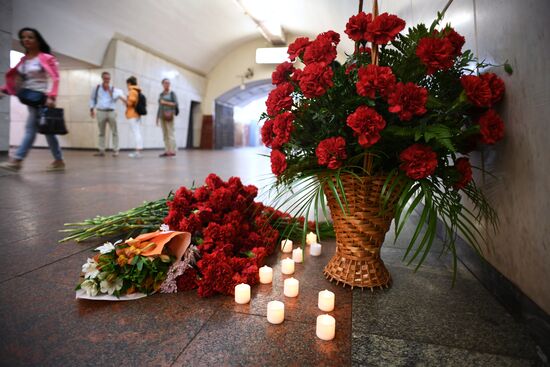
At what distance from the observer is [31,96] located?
4.11 meters

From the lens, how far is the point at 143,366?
0.83 meters

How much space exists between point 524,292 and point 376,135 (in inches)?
26.1

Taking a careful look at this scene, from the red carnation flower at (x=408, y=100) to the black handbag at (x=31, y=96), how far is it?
4595 millimetres

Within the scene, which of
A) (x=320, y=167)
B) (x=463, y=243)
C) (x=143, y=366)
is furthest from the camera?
(x=463, y=243)

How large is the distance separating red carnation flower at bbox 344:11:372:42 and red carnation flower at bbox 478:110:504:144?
0.47 m

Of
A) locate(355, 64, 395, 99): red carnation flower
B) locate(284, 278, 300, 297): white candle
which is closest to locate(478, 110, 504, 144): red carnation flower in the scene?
locate(355, 64, 395, 99): red carnation flower

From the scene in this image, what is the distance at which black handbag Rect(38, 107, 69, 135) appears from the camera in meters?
4.28

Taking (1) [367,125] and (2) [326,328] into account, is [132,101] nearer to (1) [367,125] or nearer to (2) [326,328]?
(1) [367,125]

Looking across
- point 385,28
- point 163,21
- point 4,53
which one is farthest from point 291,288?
point 163,21

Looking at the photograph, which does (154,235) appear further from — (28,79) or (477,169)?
(28,79)

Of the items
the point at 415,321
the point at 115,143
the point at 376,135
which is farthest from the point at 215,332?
the point at 115,143

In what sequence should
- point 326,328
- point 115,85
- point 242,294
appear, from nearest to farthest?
1. point 326,328
2. point 242,294
3. point 115,85

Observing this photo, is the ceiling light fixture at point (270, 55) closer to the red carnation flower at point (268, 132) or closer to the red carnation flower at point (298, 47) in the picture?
the red carnation flower at point (298, 47)

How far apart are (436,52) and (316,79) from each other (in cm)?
→ 37
